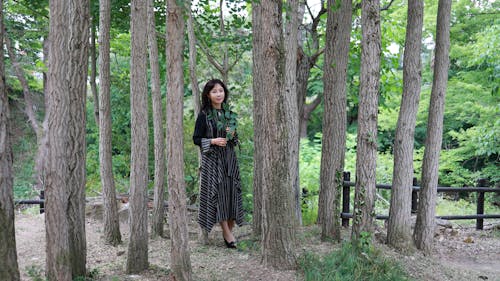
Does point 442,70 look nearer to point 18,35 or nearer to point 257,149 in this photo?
point 257,149

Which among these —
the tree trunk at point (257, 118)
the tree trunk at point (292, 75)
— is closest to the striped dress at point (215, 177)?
the tree trunk at point (257, 118)

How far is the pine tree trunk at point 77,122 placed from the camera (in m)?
4.27

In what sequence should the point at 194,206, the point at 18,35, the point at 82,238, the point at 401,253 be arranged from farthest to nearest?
1. the point at 18,35
2. the point at 194,206
3. the point at 401,253
4. the point at 82,238

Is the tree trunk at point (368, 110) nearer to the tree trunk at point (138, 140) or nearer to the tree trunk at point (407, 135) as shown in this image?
the tree trunk at point (407, 135)

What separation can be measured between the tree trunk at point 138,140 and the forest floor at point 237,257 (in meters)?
0.25

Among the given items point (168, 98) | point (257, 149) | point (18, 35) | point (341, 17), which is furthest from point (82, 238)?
point (18, 35)

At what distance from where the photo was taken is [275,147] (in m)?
4.80

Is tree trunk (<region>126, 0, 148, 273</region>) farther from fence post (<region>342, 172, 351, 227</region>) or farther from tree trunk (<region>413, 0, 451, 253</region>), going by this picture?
fence post (<region>342, 172, 351, 227</region>)

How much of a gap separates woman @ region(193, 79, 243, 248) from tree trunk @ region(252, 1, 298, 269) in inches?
46.5

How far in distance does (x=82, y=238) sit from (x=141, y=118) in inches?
53.1

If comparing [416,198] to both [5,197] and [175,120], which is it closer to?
[175,120]

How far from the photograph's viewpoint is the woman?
598cm

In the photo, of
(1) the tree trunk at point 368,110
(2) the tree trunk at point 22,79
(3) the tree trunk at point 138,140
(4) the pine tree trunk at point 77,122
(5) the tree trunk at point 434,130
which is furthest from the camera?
(2) the tree trunk at point 22,79

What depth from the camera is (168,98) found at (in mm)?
4160
